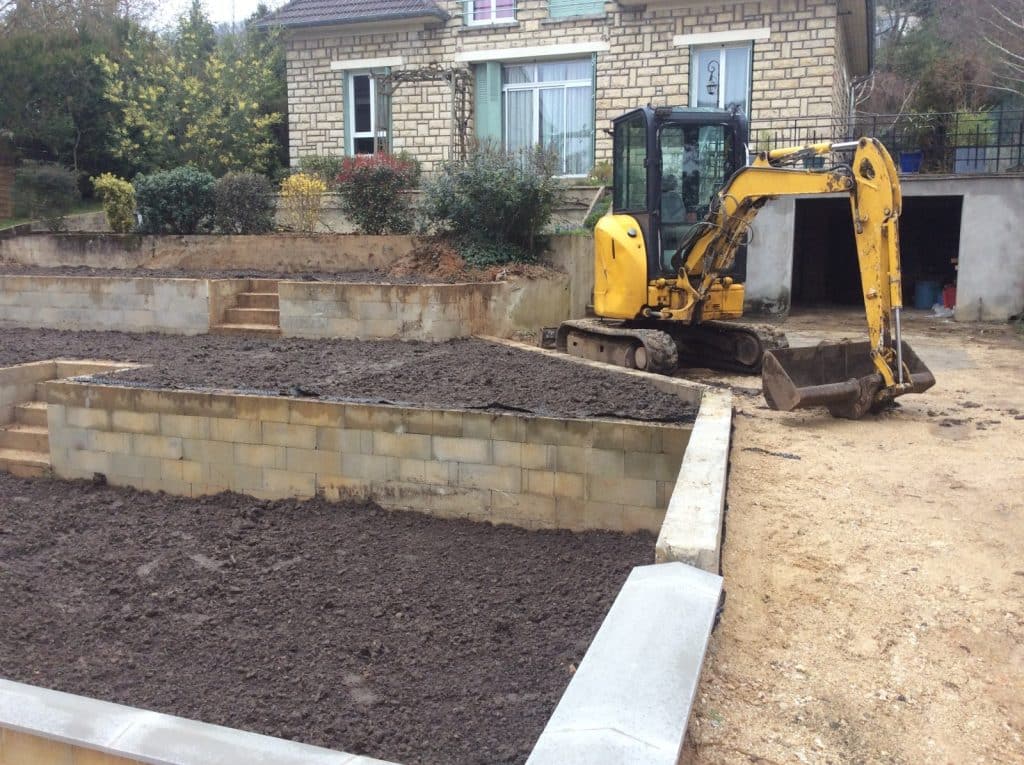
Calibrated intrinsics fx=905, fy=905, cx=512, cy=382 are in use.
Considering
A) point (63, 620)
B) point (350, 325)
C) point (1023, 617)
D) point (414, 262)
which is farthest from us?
point (414, 262)

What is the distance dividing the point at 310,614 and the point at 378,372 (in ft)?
11.7

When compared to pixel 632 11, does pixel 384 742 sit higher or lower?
lower

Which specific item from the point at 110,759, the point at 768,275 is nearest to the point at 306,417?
the point at 110,759

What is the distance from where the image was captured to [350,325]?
37.4 feet

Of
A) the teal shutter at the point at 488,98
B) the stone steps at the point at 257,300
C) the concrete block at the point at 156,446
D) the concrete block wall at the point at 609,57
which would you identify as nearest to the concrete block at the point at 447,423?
the concrete block at the point at 156,446

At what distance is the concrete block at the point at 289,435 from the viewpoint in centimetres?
780

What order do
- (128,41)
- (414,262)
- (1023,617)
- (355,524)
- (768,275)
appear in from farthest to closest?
(128,41)
(768,275)
(414,262)
(355,524)
(1023,617)

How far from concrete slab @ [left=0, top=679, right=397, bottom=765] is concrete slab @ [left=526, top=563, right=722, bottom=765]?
615 mm

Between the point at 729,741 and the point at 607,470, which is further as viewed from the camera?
the point at 607,470

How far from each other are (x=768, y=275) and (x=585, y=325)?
6030 mm

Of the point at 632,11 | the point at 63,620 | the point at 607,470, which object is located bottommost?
the point at 63,620

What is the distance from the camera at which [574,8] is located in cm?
1756

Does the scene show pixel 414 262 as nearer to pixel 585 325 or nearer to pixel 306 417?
pixel 585 325

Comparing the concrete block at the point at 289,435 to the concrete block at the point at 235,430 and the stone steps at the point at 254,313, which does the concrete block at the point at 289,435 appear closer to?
the concrete block at the point at 235,430
